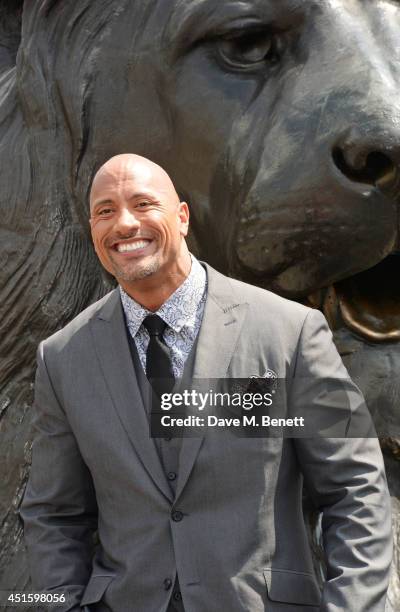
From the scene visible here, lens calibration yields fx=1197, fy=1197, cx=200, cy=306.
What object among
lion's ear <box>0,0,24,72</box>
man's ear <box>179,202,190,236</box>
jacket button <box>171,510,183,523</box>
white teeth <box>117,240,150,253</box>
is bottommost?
jacket button <box>171,510,183,523</box>

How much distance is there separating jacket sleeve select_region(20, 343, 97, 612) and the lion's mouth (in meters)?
0.72

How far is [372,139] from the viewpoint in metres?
2.33

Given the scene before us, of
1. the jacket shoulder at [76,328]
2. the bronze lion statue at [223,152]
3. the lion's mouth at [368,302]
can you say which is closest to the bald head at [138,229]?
the jacket shoulder at [76,328]

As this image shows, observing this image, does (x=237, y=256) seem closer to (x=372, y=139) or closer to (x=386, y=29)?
(x=372, y=139)

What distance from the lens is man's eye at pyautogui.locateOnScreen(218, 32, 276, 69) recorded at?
2588mm

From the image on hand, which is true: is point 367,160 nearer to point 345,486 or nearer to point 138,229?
point 138,229

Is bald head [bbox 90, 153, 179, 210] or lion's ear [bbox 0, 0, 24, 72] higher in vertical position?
lion's ear [bbox 0, 0, 24, 72]

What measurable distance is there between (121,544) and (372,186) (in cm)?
90

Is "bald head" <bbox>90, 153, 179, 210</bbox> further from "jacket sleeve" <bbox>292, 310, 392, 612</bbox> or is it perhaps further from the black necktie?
"jacket sleeve" <bbox>292, 310, 392, 612</bbox>

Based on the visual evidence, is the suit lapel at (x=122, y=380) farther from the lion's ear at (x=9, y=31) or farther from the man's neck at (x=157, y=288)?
the lion's ear at (x=9, y=31)

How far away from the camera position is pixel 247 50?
2602 millimetres

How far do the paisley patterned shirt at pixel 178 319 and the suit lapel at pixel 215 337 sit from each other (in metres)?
0.03

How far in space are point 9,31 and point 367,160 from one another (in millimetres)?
1295

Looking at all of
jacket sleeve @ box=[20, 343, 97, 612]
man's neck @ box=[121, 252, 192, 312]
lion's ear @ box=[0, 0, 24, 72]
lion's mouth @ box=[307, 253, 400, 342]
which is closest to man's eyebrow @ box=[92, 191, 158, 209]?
man's neck @ box=[121, 252, 192, 312]
